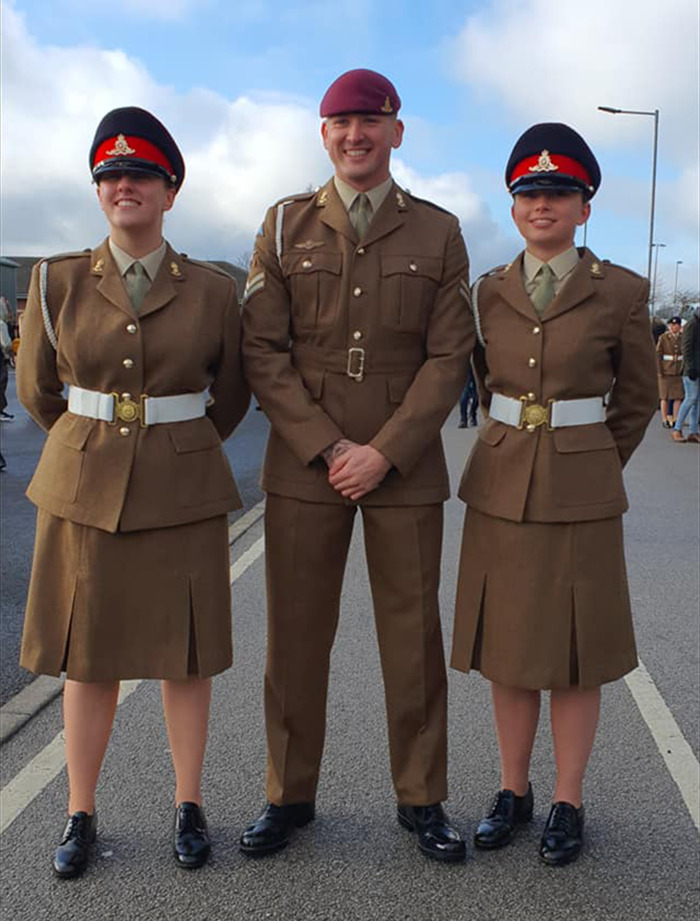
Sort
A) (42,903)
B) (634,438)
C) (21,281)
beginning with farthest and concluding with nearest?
(21,281)
(634,438)
(42,903)

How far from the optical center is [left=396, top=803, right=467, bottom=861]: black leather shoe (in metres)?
2.91

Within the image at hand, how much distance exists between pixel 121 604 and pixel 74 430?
0.51 meters

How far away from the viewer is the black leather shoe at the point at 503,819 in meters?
2.99

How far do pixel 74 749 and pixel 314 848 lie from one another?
0.77m

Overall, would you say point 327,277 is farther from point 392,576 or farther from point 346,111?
point 392,576

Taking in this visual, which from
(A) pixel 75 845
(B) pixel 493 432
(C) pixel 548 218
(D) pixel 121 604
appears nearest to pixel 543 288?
(C) pixel 548 218

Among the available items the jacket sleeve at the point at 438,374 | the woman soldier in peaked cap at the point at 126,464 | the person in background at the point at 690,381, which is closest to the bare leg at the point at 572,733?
the jacket sleeve at the point at 438,374

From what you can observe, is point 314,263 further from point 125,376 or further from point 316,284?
point 125,376

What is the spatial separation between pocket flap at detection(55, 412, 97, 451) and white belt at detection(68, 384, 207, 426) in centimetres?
2

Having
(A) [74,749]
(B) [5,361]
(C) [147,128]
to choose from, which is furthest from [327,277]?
(B) [5,361]

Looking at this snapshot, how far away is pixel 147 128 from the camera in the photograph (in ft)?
9.05

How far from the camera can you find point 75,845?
2.87 metres

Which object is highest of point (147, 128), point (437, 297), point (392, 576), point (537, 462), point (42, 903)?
point (147, 128)

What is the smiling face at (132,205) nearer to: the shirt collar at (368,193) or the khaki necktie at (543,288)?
the shirt collar at (368,193)
